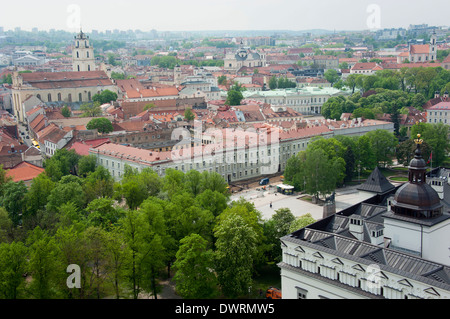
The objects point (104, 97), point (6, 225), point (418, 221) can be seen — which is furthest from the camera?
point (104, 97)

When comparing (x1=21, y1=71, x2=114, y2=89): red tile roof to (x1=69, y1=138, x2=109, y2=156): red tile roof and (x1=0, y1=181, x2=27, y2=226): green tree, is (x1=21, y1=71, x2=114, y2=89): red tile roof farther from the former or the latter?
(x1=0, y1=181, x2=27, y2=226): green tree

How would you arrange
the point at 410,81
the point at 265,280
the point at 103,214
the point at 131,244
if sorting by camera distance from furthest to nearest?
the point at 410,81, the point at 103,214, the point at 265,280, the point at 131,244

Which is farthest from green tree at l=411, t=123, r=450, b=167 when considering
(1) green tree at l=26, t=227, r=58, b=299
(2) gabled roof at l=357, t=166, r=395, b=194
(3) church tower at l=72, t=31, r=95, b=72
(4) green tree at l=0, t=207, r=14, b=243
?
(3) church tower at l=72, t=31, r=95, b=72

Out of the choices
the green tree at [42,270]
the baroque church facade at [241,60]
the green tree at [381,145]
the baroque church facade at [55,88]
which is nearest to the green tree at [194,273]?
the green tree at [42,270]

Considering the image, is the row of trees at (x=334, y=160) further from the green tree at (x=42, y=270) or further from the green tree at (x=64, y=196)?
the green tree at (x=42, y=270)

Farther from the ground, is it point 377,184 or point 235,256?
point 377,184

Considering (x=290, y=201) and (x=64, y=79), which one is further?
(x=64, y=79)

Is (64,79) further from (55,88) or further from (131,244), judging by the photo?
(131,244)

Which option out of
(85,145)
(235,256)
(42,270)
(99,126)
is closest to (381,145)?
(85,145)
